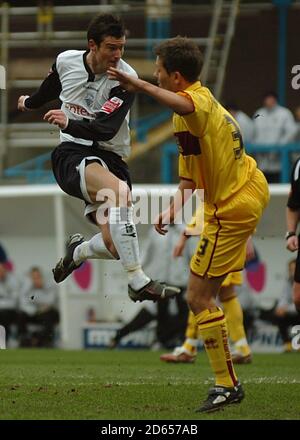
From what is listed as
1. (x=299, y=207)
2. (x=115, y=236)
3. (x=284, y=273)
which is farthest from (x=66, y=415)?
(x=284, y=273)

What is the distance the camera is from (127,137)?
30.0 ft

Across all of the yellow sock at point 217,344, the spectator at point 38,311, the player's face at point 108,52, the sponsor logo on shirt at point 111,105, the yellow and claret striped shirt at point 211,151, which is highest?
the player's face at point 108,52

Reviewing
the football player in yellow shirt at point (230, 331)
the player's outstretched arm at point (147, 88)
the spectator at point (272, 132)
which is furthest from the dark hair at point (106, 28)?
the spectator at point (272, 132)

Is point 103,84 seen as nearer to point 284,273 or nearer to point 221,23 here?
point 284,273

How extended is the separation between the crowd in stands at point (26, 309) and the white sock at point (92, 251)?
8.03m

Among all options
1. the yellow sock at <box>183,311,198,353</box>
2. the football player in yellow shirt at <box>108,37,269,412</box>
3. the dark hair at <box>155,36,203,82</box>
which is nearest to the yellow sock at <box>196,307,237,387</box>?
the football player in yellow shirt at <box>108,37,269,412</box>

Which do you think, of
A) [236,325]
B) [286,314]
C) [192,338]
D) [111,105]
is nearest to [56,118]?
[111,105]

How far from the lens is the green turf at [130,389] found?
7777 mm

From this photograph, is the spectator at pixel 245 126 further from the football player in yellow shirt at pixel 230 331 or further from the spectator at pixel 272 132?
the football player in yellow shirt at pixel 230 331

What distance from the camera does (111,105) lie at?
8.69 m

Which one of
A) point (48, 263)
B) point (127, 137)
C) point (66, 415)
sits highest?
point (127, 137)

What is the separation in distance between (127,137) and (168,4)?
10.6m

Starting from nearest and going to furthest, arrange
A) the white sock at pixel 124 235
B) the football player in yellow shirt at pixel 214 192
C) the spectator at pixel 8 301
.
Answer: the football player in yellow shirt at pixel 214 192, the white sock at pixel 124 235, the spectator at pixel 8 301
